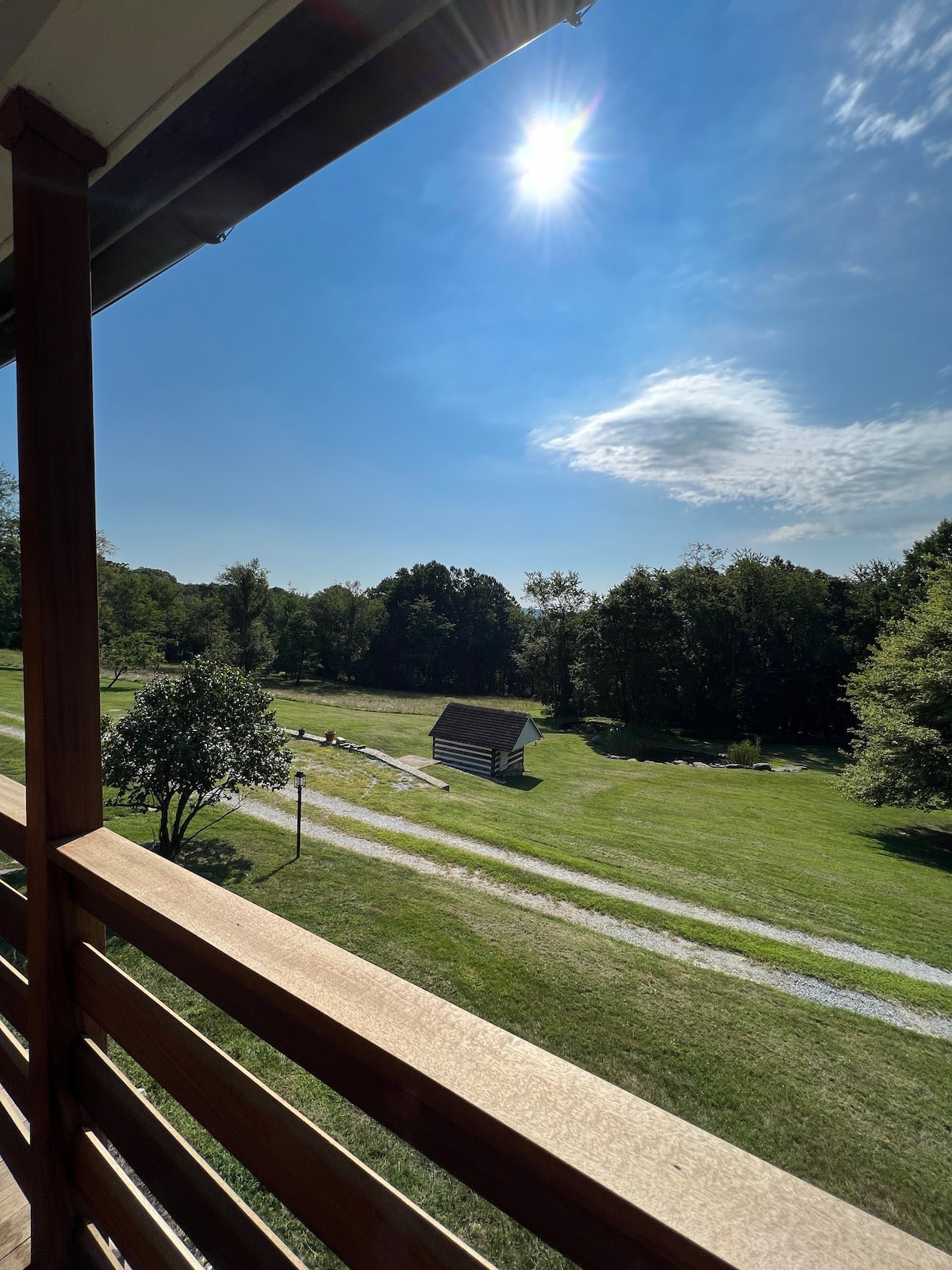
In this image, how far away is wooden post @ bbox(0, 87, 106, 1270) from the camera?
1.04 metres

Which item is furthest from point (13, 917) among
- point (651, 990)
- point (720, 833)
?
point (720, 833)

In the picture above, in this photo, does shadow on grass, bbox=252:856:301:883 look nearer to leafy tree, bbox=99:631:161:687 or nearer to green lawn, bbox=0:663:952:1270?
green lawn, bbox=0:663:952:1270

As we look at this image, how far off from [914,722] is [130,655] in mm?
19568

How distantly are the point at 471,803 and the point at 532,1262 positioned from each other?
315 inches

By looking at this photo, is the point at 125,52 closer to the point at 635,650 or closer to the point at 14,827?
the point at 14,827

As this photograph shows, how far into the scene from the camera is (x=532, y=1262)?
2.43 meters

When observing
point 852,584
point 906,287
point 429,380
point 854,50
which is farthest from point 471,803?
point 852,584

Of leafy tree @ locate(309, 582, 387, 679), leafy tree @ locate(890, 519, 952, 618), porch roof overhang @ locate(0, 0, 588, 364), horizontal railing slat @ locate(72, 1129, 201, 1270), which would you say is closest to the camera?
porch roof overhang @ locate(0, 0, 588, 364)

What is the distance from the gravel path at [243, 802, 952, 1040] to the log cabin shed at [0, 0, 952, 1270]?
5.28 meters

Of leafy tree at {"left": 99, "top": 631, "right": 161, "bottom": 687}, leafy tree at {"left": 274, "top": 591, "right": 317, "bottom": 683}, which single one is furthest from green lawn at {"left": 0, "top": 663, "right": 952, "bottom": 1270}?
leafy tree at {"left": 274, "top": 591, "right": 317, "bottom": 683}

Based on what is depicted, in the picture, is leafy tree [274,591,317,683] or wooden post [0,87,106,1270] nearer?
wooden post [0,87,106,1270]

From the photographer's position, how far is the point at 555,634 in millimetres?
26062

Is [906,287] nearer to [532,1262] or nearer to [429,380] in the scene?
[429,380]

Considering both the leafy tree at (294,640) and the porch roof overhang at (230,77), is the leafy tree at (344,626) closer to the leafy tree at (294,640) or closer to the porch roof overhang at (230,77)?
the leafy tree at (294,640)
